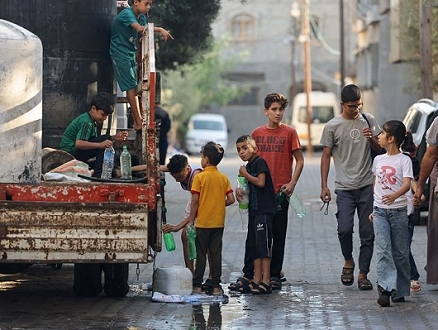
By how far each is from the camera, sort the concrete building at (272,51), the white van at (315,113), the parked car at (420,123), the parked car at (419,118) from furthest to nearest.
→ the concrete building at (272,51)
the white van at (315,113)
the parked car at (419,118)
the parked car at (420,123)

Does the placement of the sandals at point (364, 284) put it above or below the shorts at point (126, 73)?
below

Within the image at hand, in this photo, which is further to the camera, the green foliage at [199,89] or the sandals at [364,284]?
the green foliage at [199,89]

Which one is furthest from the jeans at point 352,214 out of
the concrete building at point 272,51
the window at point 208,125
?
the concrete building at point 272,51

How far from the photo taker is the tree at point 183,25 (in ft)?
63.4

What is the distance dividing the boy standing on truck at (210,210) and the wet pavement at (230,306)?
349 millimetres

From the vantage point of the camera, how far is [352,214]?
1045cm

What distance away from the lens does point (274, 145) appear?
10.4m

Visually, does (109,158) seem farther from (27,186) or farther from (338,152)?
(338,152)

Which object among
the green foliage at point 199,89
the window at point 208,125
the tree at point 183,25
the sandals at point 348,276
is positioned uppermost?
the green foliage at point 199,89

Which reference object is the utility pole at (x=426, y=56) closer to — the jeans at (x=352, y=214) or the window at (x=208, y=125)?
the jeans at (x=352, y=214)

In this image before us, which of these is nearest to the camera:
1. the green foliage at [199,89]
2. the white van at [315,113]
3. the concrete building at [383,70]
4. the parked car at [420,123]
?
the parked car at [420,123]

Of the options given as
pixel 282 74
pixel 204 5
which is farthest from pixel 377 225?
pixel 282 74

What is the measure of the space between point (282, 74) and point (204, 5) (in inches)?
1777

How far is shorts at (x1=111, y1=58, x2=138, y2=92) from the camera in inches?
421
